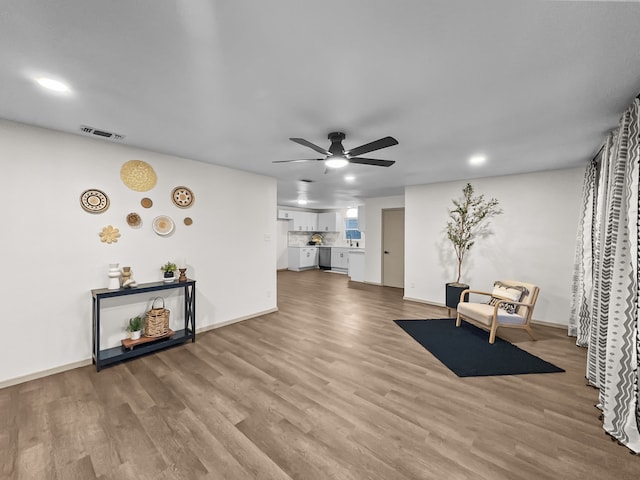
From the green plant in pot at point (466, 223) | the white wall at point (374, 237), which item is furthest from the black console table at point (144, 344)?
the white wall at point (374, 237)

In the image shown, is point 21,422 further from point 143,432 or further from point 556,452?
point 556,452

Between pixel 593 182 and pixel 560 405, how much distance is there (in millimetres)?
2767

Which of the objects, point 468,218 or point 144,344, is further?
point 468,218

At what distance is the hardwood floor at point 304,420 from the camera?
5.05ft

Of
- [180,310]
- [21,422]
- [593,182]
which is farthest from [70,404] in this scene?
[593,182]

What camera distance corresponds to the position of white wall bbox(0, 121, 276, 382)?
2.38 metres

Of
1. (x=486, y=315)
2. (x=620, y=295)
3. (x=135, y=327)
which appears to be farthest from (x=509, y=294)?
(x=135, y=327)

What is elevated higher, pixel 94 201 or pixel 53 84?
pixel 53 84

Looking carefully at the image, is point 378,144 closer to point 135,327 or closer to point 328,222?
point 135,327

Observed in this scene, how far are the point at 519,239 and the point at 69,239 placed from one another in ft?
20.5

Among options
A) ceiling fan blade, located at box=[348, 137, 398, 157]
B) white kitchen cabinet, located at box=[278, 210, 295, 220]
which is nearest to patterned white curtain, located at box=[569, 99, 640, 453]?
ceiling fan blade, located at box=[348, 137, 398, 157]

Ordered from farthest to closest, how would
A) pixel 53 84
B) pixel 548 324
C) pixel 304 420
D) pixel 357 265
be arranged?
pixel 357 265, pixel 548 324, pixel 304 420, pixel 53 84

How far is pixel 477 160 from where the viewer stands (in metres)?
3.51

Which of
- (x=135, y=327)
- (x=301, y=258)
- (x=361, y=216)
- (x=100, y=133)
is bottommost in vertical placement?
(x=135, y=327)
